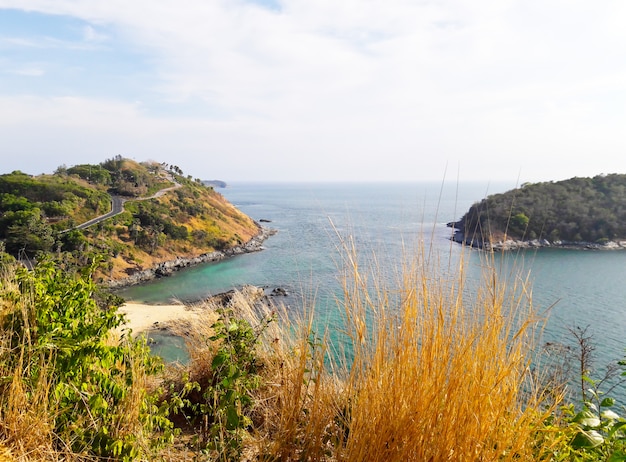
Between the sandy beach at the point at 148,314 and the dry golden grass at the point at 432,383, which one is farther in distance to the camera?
the sandy beach at the point at 148,314

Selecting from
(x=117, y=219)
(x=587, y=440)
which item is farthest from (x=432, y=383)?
(x=117, y=219)

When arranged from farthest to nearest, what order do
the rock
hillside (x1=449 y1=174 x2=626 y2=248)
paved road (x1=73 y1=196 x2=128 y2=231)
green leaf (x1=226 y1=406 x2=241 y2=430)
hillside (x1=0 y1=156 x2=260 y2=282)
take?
1. hillside (x1=449 y1=174 x2=626 y2=248)
2. paved road (x1=73 y1=196 x2=128 y2=231)
3. hillside (x1=0 y1=156 x2=260 y2=282)
4. the rock
5. green leaf (x1=226 y1=406 x2=241 y2=430)

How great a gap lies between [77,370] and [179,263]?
2541 centimetres

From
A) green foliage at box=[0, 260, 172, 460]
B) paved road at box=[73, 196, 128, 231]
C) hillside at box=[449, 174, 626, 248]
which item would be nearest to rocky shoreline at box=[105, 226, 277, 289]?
paved road at box=[73, 196, 128, 231]

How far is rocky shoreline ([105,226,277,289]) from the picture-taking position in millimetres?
21531

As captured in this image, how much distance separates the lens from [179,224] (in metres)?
30.5

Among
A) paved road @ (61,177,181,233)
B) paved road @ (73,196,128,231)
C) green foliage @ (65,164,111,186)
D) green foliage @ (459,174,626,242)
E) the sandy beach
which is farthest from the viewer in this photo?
green foliage @ (65,164,111,186)

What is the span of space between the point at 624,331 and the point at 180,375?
57.8 feet

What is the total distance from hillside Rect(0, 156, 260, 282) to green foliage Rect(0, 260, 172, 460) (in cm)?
1558

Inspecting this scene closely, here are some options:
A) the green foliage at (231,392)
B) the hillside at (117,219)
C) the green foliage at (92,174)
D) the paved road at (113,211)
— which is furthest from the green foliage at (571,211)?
the green foliage at (92,174)

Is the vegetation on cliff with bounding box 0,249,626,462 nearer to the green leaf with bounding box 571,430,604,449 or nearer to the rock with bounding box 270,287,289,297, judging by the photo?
the green leaf with bounding box 571,430,604,449

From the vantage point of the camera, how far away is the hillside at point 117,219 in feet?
68.5

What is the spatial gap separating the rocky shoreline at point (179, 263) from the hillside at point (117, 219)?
41cm

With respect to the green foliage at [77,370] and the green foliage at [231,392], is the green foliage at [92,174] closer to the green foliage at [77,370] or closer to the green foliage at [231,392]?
the green foliage at [77,370]
